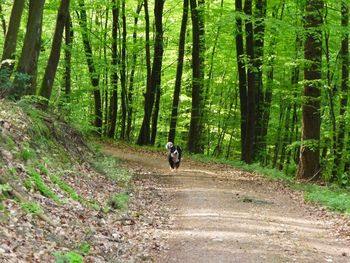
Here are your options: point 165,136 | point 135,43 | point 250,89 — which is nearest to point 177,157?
point 250,89

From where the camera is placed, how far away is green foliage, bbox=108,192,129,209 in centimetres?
1078

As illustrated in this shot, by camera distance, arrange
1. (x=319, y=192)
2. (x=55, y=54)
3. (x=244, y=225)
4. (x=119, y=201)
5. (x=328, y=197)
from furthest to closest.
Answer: (x=55, y=54), (x=319, y=192), (x=328, y=197), (x=119, y=201), (x=244, y=225)

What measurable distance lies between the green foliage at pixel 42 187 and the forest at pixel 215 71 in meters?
3.73

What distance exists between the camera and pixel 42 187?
8781 mm

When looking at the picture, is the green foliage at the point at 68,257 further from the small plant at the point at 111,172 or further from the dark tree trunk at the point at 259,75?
the dark tree trunk at the point at 259,75

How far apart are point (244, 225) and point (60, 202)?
153 inches

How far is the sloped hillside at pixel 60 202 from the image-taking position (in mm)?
6668

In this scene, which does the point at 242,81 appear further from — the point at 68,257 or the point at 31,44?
the point at 68,257

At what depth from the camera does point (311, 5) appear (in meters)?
17.0

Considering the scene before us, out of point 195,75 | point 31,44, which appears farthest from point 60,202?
point 195,75

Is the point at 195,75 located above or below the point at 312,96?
above

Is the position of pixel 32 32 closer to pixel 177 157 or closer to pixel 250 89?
pixel 177 157

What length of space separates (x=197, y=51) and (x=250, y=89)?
4600 millimetres

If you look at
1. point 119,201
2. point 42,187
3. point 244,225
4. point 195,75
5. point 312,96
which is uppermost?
point 195,75
